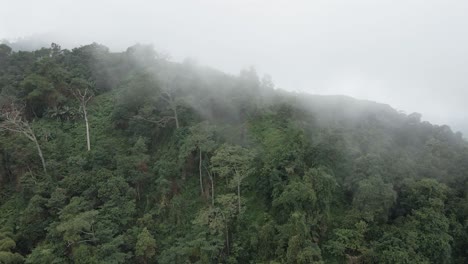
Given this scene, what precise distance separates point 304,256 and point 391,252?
564cm

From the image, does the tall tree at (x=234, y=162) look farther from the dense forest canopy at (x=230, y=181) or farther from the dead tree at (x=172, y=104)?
the dead tree at (x=172, y=104)

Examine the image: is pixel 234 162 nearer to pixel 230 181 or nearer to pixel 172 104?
pixel 230 181

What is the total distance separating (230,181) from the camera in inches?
967

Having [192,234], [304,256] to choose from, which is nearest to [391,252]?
[304,256]

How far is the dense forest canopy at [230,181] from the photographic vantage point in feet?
70.9

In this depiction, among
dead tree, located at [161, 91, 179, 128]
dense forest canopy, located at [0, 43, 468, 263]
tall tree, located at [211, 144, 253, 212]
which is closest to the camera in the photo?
dense forest canopy, located at [0, 43, 468, 263]

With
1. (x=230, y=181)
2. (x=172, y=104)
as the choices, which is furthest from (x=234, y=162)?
(x=172, y=104)

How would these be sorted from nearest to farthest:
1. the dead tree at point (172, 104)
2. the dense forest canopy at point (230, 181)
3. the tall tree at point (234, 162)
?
the dense forest canopy at point (230, 181) → the tall tree at point (234, 162) → the dead tree at point (172, 104)

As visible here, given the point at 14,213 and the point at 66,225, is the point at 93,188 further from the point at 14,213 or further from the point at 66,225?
the point at 14,213

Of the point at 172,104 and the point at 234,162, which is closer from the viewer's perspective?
the point at 234,162

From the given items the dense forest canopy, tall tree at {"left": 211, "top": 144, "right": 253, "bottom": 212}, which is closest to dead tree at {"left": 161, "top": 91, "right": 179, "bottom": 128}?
the dense forest canopy

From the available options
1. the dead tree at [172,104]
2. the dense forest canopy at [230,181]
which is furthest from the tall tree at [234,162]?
the dead tree at [172,104]

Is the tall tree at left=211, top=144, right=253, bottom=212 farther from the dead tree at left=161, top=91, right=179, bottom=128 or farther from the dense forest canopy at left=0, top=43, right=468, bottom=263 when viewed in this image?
the dead tree at left=161, top=91, right=179, bottom=128

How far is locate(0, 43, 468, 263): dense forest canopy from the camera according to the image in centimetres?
2161
